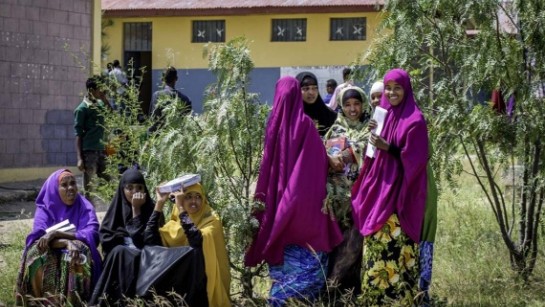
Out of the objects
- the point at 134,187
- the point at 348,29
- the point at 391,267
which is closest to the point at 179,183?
the point at 134,187

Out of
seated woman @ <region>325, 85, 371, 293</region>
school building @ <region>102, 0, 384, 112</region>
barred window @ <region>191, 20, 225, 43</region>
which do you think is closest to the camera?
seated woman @ <region>325, 85, 371, 293</region>

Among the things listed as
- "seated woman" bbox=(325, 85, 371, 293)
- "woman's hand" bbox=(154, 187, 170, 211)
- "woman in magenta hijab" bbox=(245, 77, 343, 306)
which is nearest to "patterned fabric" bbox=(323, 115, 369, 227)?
"seated woman" bbox=(325, 85, 371, 293)

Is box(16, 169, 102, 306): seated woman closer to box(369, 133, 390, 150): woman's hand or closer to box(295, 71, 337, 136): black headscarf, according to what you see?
box(295, 71, 337, 136): black headscarf

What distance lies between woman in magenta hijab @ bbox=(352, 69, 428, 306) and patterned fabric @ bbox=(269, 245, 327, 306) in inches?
12.8

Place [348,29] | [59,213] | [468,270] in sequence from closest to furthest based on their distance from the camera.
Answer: [59,213] → [468,270] → [348,29]

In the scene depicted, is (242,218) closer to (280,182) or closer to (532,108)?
(280,182)

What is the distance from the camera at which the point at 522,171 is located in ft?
22.5

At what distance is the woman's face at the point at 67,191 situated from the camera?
6.25m

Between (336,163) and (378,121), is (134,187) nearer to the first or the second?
(336,163)

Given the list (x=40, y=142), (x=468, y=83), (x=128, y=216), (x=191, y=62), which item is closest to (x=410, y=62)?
(x=468, y=83)

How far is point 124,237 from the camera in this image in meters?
5.99

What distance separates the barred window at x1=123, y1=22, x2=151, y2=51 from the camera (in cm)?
2319

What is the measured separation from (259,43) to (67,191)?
627 inches

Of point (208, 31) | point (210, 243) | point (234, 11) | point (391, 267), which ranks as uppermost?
point (234, 11)
